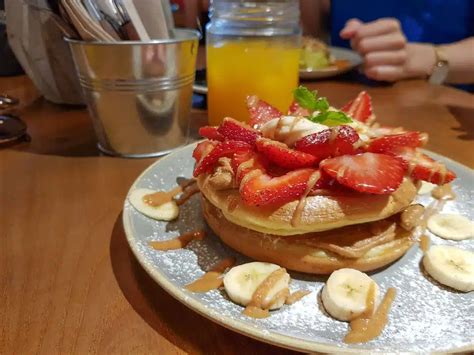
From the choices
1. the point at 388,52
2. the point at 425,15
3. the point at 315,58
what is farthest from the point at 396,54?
the point at 425,15

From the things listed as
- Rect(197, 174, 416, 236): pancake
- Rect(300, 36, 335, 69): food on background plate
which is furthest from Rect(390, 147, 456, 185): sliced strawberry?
Rect(300, 36, 335, 69): food on background plate

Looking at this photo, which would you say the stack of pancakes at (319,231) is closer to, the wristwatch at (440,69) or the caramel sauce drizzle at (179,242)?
the caramel sauce drizzle at (179,242)

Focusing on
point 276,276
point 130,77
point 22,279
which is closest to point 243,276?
point 276,276

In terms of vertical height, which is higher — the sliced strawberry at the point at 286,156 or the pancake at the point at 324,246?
the sliced strawberry at the point at 286,156

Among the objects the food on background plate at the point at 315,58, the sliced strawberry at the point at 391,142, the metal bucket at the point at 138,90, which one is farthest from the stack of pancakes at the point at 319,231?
the food on background plate at the point at 315,58

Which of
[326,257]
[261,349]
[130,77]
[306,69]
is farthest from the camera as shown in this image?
[306,69]

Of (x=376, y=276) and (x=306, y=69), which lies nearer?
(x=376, y=276)

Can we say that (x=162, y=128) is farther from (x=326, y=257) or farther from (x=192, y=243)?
(x=326, y=257)
